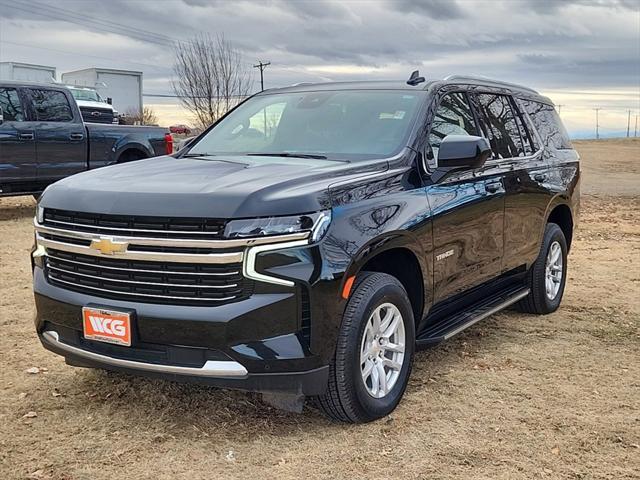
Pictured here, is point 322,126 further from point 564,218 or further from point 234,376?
point 564,218

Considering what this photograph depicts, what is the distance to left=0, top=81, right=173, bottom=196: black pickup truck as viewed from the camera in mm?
11102

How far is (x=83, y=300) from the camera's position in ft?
11.8

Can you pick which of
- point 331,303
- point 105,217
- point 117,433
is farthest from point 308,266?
point 117,433

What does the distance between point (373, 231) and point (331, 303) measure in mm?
489

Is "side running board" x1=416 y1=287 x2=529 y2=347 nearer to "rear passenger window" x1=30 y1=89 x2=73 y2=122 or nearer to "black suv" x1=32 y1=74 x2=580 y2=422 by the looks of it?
"black suv" x1=32 y1=74 x2=580 y2=422

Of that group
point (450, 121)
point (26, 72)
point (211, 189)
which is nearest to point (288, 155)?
point (211, 189)

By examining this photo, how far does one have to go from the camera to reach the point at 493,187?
5016 mm

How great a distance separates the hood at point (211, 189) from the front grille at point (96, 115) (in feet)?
59.4

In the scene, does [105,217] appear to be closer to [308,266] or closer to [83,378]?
[308,266]

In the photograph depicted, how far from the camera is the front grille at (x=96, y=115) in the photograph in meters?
21.2

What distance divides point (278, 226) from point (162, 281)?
616mm

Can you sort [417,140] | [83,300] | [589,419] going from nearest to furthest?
[83,300]
[589,419]
[417,140]

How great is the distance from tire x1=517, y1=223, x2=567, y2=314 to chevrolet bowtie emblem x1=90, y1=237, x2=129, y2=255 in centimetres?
374

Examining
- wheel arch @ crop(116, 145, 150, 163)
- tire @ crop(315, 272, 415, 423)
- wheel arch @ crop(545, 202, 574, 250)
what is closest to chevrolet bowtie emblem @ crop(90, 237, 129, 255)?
tire @ crop(315, 272, 415, 423)
